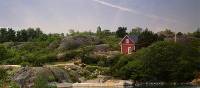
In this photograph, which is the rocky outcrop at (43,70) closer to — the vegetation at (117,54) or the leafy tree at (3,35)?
the vegetation at (117,54)

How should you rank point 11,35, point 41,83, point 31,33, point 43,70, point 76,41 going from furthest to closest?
point 31,33, point 11,35, point 76,41, point 43,70, point 41,83

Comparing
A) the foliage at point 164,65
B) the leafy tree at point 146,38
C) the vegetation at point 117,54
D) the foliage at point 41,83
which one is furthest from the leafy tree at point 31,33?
the foliage at point 41,83

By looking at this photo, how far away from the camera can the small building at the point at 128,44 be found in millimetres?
19781

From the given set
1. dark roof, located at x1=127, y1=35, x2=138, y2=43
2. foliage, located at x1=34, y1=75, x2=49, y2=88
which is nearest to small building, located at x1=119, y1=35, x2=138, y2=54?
dark roof, located at x1=127, y1=35, x2=138, y2=43

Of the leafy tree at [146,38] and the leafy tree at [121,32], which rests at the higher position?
the leafy tree at [121,32]

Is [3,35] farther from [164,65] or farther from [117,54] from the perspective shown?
[164,65]

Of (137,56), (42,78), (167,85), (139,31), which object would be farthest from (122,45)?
(42,78)

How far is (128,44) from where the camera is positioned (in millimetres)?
20219

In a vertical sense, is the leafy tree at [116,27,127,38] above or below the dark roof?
above

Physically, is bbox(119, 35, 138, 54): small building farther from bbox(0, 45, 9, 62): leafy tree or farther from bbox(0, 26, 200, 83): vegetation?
bbox(0, 45, 9, 62): leafy tree

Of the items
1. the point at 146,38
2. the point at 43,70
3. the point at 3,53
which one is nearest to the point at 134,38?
the point at 146,38

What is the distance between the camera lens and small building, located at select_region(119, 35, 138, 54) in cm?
1978

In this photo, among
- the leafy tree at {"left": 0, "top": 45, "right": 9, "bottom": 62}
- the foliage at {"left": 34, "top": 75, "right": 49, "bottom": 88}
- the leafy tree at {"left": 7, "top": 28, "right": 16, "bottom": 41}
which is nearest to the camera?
the foliage at {"left": 34, "top": 75, "right": 49, "bottom": 88}

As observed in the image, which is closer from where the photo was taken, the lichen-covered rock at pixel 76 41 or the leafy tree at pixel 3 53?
the leafy tree at pixel 3 53
